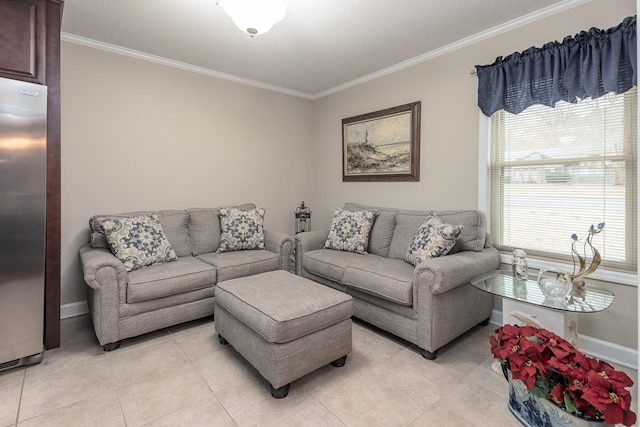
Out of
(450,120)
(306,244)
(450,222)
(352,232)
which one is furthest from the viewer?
(306,244)

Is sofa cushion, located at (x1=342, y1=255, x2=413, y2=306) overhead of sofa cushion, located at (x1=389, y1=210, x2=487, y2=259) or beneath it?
beneath

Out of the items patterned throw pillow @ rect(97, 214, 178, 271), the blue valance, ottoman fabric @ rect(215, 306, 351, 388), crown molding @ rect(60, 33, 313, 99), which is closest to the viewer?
ottoman fabric @ rect(215, 306, 351, 388)

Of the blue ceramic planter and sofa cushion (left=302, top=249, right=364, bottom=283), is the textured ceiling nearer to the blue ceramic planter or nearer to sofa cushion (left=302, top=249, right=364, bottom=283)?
sofa cushion (left=302, top=249, right=364, bottom=283)

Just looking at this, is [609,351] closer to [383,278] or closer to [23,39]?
[383,278]

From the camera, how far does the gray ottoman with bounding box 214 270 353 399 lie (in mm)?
1792

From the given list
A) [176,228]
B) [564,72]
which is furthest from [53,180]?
[564,72]

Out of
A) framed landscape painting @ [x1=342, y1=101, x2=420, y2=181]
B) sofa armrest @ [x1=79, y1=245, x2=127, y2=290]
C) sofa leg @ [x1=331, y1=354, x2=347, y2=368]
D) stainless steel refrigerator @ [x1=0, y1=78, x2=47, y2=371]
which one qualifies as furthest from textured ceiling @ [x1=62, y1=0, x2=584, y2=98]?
sofa leg @ [x1=331, y1=354, x2=347, y2=368]

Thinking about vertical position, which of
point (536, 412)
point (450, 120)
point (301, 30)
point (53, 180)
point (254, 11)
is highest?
point (301, 30)

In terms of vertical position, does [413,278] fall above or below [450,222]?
below

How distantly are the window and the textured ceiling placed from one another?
83cm

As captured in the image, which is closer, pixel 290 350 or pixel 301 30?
pixel 290 350

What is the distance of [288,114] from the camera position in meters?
4.42

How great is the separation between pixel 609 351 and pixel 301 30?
3356mm

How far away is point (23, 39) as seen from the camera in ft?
6.72
